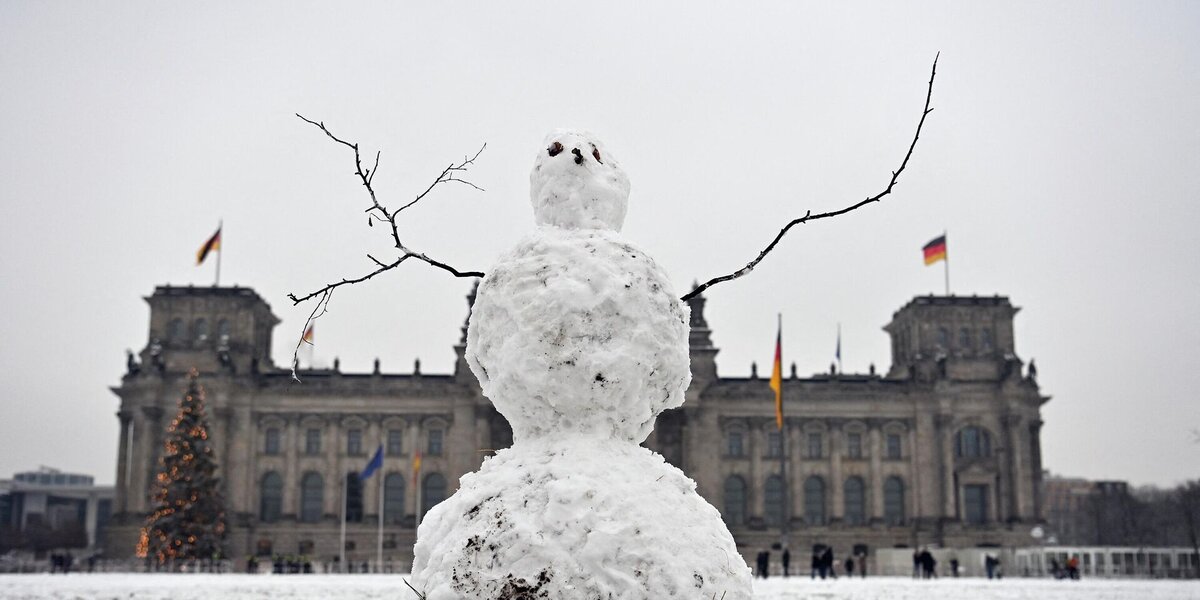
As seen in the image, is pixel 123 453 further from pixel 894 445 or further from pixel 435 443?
pixel 894 445

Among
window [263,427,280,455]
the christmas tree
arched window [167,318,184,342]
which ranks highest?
arched window [167,318,184,342]

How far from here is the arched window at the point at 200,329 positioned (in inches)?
2886

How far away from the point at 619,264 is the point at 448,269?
44.2 inches

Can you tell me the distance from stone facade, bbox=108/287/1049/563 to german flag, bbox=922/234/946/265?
8024 mm

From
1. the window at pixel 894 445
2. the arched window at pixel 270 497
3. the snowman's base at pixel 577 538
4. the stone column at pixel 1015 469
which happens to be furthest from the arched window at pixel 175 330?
the snowman's base at pixel 577 538

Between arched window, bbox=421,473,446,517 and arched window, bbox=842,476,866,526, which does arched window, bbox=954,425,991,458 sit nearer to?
arched window, bbox=842,476,866,526

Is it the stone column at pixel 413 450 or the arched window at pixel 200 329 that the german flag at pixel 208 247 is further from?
the stone column at pixel 413 450

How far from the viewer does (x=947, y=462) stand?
70.9m

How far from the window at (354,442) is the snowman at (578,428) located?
66.9 meters

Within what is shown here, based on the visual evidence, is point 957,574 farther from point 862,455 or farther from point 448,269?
point 448,269

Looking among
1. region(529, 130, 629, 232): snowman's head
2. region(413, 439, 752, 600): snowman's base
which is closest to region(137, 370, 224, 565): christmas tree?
region(529, 130, 629, 232): snowman's head

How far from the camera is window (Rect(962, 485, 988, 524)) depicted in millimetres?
70938

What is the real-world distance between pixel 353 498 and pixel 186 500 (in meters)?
14.3

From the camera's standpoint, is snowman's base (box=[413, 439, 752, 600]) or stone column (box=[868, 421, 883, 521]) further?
stone column (box=[868, 421, 883, 521])
